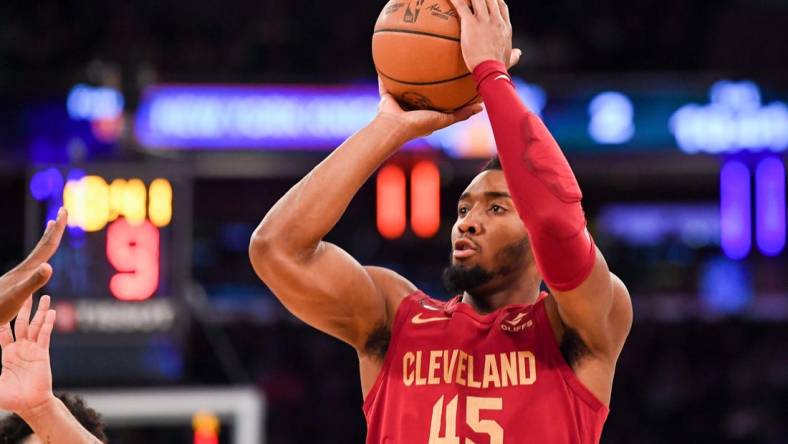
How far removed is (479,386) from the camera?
3.23 metres

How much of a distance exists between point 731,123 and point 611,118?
98 cm

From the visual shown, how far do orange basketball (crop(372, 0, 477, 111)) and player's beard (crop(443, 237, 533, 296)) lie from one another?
1.38 ft

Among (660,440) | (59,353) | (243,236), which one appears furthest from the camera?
(243,236)

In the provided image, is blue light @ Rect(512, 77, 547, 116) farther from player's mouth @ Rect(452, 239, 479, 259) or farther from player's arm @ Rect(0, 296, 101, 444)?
player's arm @ Rect(0, 296, 101, 444)

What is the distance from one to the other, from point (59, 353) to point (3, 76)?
4.49m

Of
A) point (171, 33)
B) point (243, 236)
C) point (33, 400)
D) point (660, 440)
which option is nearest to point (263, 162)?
point (171, 33)

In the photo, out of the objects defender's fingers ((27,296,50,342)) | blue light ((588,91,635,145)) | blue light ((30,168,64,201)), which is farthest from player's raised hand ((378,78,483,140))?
blue light ((588,91,635,145))

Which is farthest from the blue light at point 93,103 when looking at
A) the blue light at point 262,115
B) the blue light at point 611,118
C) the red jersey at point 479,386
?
the red jersey at point 479,386

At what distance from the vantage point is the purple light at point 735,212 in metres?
10.9

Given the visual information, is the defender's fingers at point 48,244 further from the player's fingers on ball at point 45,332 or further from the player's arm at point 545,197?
the player's arm at point 545,197

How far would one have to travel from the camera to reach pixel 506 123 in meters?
3.11

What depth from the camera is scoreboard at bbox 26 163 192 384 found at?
721 centimetres

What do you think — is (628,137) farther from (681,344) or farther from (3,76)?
(3,76)

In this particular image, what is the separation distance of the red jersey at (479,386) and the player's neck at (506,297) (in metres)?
0.10
